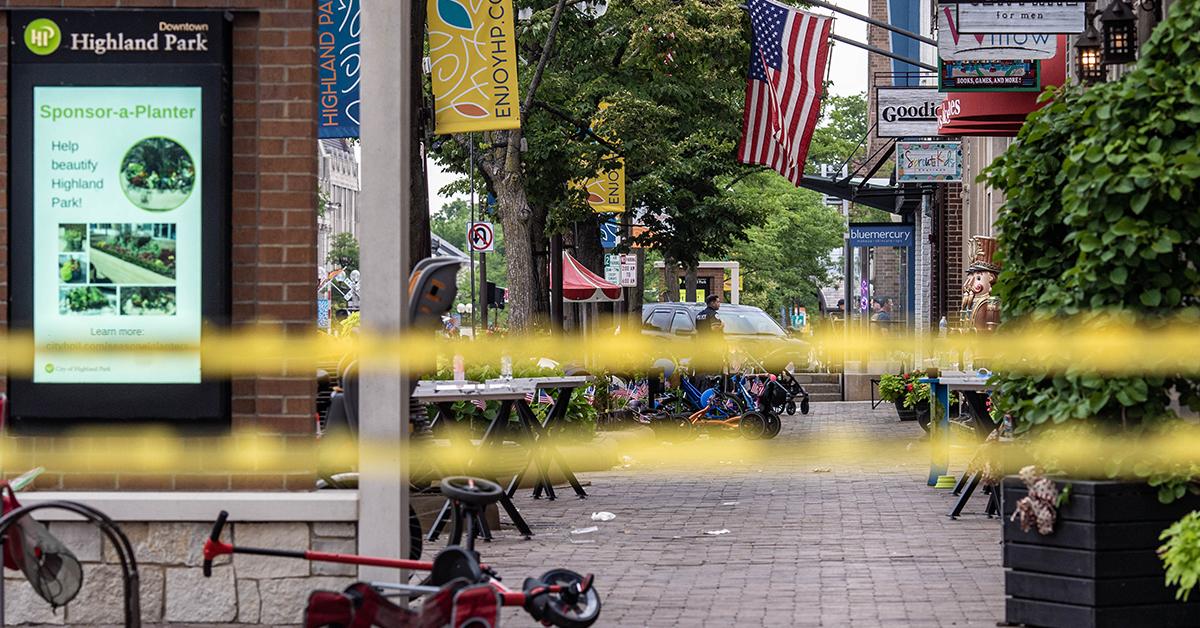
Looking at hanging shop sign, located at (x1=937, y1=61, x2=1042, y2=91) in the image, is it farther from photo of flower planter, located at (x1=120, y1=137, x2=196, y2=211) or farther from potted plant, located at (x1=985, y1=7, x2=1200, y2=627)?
photo of flower planter, located at (x1=120, y1=137, x2=196, y2=211)

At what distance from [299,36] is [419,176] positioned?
7453mm

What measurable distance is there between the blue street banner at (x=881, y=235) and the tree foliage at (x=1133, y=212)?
1013 inches

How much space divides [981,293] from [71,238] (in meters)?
10.1

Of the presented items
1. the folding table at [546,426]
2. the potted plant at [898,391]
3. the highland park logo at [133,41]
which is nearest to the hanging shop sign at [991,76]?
the folding table at [546,426]

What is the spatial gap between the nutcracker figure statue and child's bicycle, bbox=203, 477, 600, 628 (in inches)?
371

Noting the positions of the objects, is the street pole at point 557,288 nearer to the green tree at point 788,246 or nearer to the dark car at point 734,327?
the dark car at point 734,327

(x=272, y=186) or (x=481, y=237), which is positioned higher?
(x=481, y=237)

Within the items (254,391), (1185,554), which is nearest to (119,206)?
(254,391)

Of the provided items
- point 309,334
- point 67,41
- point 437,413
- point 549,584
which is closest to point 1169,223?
point 549,584

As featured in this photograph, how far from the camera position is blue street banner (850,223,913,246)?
109 feet

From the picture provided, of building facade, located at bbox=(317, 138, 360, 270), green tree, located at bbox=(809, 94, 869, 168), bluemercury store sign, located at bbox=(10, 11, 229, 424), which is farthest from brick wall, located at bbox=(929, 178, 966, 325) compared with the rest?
building facade, located at bbox=(317, 138, 360, 270)

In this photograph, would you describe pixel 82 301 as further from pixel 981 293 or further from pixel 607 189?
pixel 607 189

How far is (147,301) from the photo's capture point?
755 cm

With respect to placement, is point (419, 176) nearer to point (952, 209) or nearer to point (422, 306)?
point (422, 306)
